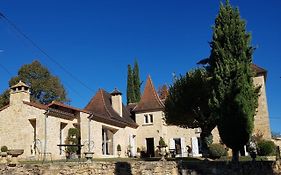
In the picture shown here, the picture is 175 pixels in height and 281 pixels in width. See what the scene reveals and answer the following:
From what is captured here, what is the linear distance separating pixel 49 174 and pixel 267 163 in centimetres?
1205

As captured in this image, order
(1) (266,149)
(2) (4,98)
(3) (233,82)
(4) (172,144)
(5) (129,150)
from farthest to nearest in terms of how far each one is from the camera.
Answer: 1. (2) (4,98)
2. (4) (172,144)
3. (5) (129,150)
4. (1) (266,149)
5. (3) (233,82)

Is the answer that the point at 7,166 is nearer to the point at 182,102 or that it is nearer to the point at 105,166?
the point at 105,166

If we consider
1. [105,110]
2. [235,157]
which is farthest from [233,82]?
[105,110]

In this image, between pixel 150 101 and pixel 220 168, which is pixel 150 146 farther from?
pixel 220 168

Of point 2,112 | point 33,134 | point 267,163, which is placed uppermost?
point 2,112

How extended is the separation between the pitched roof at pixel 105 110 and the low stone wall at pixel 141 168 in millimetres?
11819

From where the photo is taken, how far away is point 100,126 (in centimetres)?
2800

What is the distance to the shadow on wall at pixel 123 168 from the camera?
52.2 ft

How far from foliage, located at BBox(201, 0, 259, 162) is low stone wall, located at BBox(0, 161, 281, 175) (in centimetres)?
114

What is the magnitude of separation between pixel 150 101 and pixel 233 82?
708 inches

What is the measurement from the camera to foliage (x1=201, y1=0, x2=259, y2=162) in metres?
17.3

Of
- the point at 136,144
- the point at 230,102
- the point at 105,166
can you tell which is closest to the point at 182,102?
the point at 230,102

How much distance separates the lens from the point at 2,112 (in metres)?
25.5

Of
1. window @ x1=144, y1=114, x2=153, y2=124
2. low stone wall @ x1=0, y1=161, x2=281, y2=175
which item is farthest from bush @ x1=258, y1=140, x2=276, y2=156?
window @ x1=144, y1=114, x2=153, y2=124
